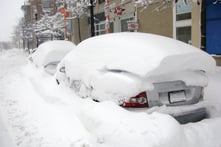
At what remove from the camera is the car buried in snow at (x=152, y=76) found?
14.1ft

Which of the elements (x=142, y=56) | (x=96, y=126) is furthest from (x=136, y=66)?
(x=96, y=126)

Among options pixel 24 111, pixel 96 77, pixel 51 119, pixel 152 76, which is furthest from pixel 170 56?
pixel 24 111

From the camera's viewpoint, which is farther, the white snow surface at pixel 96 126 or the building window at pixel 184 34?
the building window at pixel 184 34

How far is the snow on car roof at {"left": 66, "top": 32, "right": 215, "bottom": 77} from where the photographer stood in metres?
4.33

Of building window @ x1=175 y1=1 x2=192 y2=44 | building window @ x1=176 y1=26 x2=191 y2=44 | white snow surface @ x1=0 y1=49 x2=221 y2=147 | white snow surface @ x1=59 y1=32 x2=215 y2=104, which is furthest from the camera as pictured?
building window @ x1=176 y1=26 x2=191 y2=44

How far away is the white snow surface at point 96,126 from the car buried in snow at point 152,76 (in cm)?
19

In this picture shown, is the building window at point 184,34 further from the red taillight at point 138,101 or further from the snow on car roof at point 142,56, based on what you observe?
the red taillight at point 138,101

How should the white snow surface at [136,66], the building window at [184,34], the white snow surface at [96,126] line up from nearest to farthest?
1. the white snow surface at [96,126]
2. the white snow surface at [136,66]
3. the building window at [184,34]

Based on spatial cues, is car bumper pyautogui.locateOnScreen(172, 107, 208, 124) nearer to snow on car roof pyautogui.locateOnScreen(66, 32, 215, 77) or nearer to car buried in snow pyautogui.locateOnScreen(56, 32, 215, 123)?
car buried in snow pyautogui.locateOnScreen(56, 32, 215, 123)

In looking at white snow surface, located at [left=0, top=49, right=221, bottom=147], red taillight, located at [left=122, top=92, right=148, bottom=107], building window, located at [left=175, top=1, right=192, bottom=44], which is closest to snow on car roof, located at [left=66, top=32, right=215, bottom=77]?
red taillight, located at [left=122, top=92, right=148, bottom=107]

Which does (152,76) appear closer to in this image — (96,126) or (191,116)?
(191,116)

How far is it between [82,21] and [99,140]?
114 feet

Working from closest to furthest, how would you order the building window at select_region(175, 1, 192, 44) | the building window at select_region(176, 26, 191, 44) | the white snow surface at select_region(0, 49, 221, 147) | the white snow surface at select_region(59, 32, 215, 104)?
the white snow surface at select_region(0, 49, 221, 147) < the white snow surface at select_region(59, 32, 215, 104) < the building window at select_region(175, 1, 192, 44) < the building window at select_region(176, 26, 191, 44)

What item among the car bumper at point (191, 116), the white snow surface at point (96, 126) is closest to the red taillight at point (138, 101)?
the white snow surface at point (96, 126)
